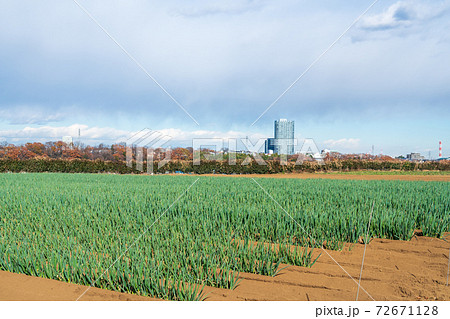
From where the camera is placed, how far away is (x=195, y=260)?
3.27 metres

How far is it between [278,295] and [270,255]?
702 millimetres

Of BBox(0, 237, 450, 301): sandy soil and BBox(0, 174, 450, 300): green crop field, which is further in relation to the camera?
BBox(0, 174, 450, 300): green crop field

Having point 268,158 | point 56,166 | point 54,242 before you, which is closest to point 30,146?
point 56,166

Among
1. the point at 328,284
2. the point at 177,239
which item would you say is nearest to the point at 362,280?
the point at 328,284

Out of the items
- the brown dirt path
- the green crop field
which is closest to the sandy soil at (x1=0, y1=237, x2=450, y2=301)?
the brown dirt path

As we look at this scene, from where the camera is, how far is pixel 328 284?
299 centimetres

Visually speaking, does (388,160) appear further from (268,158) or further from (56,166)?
(56,166)

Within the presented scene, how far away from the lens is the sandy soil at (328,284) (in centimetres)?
273

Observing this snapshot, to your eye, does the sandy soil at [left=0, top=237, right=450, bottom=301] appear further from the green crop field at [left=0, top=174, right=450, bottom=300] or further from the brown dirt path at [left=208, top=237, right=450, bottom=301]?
the green crop field at [left=0, top=174, right=450, bottom=300]

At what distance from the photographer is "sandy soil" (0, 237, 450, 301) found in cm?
273

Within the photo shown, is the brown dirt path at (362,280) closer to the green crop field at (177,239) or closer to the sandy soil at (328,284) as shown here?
the sandy soil at (328,284)

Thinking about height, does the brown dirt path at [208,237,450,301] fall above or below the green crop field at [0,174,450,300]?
below

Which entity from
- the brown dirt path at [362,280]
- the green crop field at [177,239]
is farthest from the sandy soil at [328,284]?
the green crop field at [177,239]

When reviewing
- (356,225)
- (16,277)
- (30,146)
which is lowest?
(16,277)
